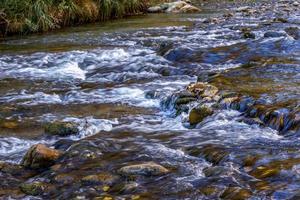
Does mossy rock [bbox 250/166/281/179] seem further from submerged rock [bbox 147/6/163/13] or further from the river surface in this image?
submerged rock [bbox 147/6/163/13]

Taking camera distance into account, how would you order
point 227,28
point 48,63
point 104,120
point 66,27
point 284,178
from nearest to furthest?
point 284,178
point 104,120
point 48,63
point 227,28
point 66,27

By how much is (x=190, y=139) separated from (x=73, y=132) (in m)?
1.40

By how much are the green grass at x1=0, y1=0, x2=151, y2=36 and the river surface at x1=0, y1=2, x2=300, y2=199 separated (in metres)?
1.21

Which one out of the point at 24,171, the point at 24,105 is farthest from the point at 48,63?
A: the point at 24,171

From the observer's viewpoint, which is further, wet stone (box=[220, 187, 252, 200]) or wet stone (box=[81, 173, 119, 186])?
wet stone (box=[81, 173, 119, 186])

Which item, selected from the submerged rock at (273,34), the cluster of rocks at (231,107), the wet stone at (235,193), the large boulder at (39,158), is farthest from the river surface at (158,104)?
the submerged rock at (273,34)

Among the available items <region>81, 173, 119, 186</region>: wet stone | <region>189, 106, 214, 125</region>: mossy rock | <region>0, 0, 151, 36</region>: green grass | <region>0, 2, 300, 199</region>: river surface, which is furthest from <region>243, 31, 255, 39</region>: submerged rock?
<region>81, 173, 119, 186</region>: wet stone

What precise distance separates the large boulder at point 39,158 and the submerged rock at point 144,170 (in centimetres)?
81

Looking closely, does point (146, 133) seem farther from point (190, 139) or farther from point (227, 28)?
point (227, 28)

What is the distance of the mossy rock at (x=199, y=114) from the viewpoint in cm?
598

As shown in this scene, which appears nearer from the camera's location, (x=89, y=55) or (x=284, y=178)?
(x=284, y=178)

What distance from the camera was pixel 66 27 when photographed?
52.1 feet

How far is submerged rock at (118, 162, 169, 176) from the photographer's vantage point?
436 cm

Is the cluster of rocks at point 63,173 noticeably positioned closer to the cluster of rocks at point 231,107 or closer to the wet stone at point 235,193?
the wet stone at point 235,193
